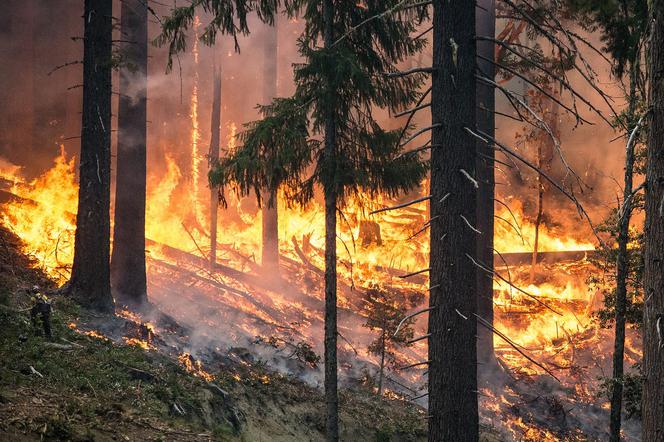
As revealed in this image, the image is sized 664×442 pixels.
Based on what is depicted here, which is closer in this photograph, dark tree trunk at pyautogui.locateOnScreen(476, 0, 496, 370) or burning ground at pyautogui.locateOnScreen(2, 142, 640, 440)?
burning ground at pyautogui.locateOnScreen(2, 142, 640, 440)

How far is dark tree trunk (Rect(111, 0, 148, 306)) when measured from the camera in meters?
13.3

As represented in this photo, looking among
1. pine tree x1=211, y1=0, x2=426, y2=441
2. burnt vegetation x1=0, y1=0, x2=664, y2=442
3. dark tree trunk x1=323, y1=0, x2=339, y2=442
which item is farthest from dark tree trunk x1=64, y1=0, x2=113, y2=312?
dark tree trunk x1=323, y1=0, x2=339, y2=442

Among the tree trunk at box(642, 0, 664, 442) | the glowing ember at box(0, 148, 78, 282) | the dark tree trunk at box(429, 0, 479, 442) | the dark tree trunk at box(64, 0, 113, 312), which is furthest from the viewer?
the glowing ember at box(0, 148, 78, 282)

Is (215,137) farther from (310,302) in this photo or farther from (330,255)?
(330,255)

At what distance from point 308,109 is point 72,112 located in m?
17.2

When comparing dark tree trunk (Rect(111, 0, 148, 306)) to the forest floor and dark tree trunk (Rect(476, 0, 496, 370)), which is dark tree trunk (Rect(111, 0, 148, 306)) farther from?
dark tree trunk (Rect(476, 0, 496, 370))

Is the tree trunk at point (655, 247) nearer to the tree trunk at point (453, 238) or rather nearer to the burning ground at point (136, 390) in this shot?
the tree trunk at point (453, 238)

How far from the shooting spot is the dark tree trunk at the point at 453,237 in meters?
5.93

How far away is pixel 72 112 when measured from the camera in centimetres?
2245

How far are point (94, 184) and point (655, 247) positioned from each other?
31.5 ft

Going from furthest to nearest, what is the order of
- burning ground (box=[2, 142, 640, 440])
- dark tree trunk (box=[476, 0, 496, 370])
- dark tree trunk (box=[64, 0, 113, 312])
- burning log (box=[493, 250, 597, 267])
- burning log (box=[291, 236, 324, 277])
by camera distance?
burning log (box=[493, 250, 597, 267])
burning log (box=[291, 236, 324, 277])
dark tree trunk (box=[476, 0, 496, 370])
burning ground (box=[2, 142, 640, 440])
dark tree trunk (box=[64, 0, 113, 312])

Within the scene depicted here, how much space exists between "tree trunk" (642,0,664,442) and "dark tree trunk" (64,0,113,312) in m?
9.36

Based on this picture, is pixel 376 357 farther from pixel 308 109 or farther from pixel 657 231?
pixel 657 231

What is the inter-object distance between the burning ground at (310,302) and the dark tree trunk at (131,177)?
1.11 m
